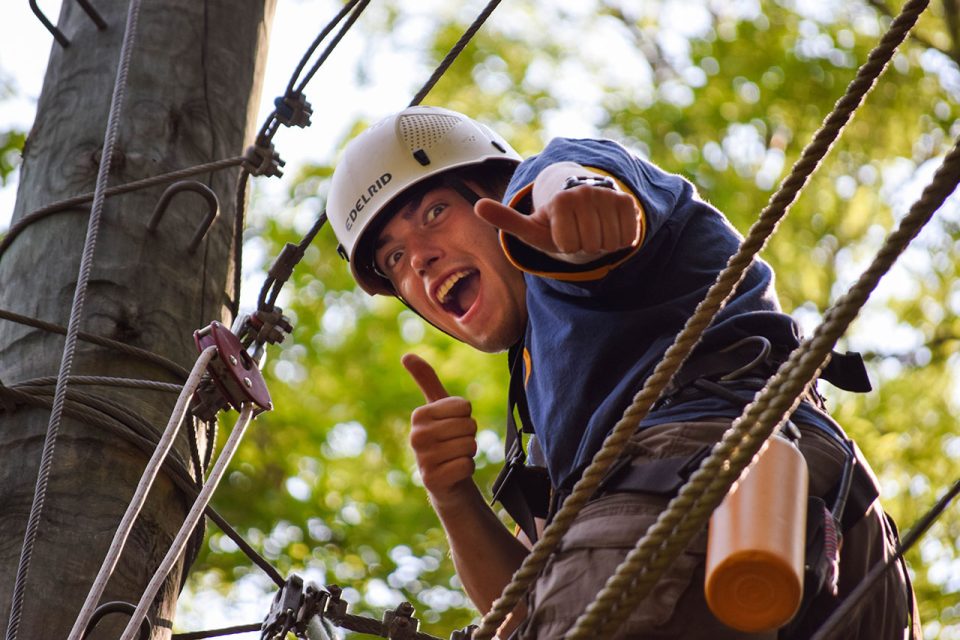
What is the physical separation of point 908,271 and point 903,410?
1.00 m

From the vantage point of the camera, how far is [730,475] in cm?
136

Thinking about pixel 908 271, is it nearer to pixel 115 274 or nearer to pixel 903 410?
pixel 903 410

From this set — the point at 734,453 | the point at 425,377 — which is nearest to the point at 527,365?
the point at 425,377

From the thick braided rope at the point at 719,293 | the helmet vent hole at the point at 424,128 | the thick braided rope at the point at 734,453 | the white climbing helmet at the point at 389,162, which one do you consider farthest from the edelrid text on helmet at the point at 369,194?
the thick braided rope at the point at 734,453

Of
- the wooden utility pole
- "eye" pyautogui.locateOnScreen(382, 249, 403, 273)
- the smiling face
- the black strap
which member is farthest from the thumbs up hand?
"eye" pyautogui.locateOnScreen(382, 249, 403, 273)

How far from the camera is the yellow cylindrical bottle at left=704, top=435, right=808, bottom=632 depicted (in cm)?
144

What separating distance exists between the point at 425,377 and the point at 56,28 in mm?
1319

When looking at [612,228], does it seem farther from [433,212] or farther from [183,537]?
[433,212]

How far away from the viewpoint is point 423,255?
2775 mm

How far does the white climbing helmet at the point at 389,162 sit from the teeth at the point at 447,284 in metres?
0.33

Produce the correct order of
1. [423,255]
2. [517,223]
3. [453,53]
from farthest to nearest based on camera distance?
1. [453,53]
2. [423,255]
3. [517,223]

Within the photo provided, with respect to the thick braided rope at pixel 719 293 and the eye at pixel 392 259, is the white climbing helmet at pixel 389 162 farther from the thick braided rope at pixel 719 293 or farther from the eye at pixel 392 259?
the thick braided rope at pixel 719 293

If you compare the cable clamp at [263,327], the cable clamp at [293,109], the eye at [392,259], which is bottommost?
the cable clamp at [263,327]

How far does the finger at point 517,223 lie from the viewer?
1.73m
